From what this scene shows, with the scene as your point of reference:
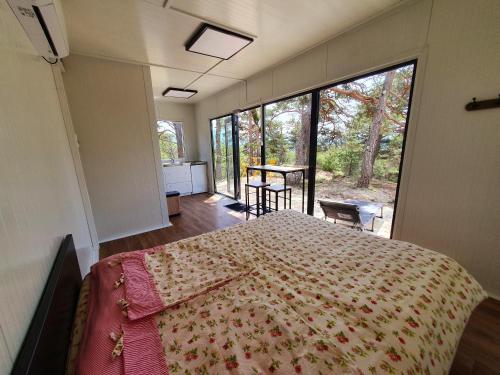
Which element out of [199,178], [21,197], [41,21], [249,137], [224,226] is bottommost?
[224,226]

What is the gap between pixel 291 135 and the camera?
141 inches

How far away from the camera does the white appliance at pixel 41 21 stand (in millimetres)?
913

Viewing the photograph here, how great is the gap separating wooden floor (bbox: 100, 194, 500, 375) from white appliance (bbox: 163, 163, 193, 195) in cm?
30

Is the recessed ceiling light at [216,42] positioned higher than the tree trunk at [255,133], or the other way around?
the recessed ceiling light at [216,42]

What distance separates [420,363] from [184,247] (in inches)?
56.4

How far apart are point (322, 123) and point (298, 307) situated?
8.57 ft

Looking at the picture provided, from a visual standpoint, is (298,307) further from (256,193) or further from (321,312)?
(256,193)

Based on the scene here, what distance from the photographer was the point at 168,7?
1.82m

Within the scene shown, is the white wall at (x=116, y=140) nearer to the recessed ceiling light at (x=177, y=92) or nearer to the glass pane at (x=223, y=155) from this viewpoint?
the recessed ceiling light at (x=177, y=92)

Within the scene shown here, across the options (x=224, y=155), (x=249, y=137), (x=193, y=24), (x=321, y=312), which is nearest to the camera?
(x=321, y=312)

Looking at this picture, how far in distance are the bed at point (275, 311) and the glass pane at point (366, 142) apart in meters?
1.29

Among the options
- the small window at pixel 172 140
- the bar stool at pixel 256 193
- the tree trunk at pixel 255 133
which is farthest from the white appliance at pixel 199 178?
the bar stool at pixel 256 193

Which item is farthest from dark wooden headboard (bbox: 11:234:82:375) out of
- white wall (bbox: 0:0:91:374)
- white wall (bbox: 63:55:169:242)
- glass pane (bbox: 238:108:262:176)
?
glass pane (bbox: 238:108:262:176)

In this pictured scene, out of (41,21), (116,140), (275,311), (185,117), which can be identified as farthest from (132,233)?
(185,117)
